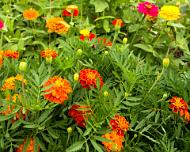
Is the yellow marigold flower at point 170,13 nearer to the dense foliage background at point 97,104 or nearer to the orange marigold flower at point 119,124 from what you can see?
the dense foliage background at point 97,104

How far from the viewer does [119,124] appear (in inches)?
51.3

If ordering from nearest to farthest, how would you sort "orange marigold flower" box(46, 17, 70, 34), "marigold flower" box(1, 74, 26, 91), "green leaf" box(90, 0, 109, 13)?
"marigold flower" box(1, 74, 26, 91), "orange marigold flower" box(46, 17, 70, 34), "green leaf" box(90, 0, 109, 13)

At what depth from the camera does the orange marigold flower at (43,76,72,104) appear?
123cm

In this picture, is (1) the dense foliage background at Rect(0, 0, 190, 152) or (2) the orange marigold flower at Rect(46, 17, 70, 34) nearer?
(1) the dense foliage background at Rect(0, 0, 190, 152)

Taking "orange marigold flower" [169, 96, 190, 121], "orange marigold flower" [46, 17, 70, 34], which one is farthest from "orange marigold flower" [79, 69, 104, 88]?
"orange marigold flower" [46, 17, 70, 34]

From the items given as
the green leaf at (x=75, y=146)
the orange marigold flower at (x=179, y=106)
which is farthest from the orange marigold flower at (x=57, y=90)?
the orange marigold flower at (x=179, y=106)

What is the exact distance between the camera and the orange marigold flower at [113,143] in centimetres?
126

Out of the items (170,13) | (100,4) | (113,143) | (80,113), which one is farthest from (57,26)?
(113,143)

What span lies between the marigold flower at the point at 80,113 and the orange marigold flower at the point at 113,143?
0.08 m

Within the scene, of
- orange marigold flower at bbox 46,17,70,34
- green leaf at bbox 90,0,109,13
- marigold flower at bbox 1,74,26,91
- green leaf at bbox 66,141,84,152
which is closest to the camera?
green leaf at bbox 66,141,84,152

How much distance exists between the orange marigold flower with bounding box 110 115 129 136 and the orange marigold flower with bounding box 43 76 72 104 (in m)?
0.17

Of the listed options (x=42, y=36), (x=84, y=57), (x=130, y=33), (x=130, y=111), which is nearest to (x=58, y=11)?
(x=42, y=36)

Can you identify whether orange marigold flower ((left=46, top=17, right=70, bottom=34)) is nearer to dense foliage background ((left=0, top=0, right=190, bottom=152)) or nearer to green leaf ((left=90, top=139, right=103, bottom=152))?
dense foliage background ((left=0, top=0, right=190, bottom=152))

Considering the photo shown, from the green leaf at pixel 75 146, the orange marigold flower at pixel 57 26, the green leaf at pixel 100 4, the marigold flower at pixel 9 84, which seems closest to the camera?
the green leaf at pixel 75 146
